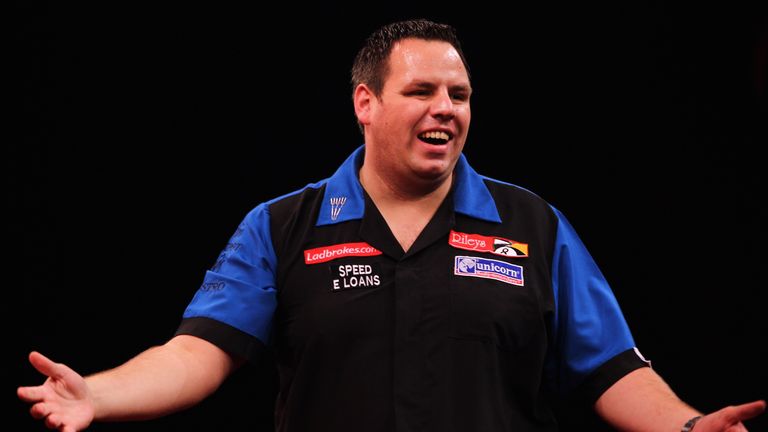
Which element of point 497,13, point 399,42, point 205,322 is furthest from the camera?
point 497,13

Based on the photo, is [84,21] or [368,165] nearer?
[368,165]

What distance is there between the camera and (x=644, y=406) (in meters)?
2.06

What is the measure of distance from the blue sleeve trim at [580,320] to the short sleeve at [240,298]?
0.62 metres

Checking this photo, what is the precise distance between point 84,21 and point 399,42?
1583 millimetres

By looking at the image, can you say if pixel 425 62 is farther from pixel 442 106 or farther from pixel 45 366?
pixel 45 366

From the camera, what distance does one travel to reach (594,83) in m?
3.65

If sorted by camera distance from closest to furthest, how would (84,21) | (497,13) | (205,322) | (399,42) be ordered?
(205,322)
(399,42)
(84,21)
(497,13)

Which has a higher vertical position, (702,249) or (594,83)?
(594,83)

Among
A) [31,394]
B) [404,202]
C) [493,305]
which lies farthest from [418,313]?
[31,394]

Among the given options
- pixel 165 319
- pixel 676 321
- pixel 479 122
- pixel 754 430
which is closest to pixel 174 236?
pixel 165 319

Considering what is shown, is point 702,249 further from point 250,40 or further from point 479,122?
point 250,40

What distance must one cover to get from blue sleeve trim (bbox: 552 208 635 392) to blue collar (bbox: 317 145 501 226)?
0.18 m

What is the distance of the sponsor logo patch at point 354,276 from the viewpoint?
6.93 feet

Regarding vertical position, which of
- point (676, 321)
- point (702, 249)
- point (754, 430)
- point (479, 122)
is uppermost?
point (479, 122)
